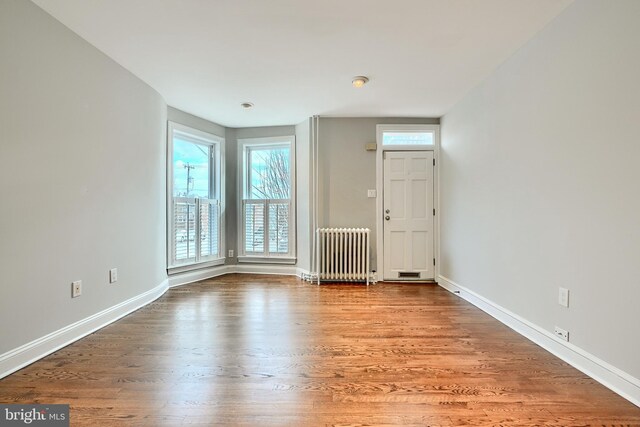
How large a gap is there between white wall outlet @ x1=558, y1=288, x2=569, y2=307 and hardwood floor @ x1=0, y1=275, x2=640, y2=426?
371mm

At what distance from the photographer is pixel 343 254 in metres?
4.13

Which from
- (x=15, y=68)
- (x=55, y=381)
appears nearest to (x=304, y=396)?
(x=55, y=381)

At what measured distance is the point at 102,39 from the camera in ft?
7.54

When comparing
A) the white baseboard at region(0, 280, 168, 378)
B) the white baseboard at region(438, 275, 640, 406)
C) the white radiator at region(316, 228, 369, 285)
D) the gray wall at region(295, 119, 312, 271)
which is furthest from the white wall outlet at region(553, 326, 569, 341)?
the white baseboard at region(0, 280, 168, 378)

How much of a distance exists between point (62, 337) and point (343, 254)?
9.83 feet

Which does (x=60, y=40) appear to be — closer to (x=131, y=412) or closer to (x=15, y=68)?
(x=15, y=68)

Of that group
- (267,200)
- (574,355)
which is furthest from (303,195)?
(574,355)

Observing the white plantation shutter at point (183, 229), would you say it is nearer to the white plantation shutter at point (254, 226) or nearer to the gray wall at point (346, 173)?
the white plantation shutter at point (254, 226)

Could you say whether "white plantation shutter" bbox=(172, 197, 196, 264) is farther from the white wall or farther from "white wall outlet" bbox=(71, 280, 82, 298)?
the white wall

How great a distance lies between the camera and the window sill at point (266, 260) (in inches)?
180

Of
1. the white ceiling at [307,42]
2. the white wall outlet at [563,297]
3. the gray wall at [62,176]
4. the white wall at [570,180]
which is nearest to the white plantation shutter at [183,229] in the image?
the gray wall at [62,176]

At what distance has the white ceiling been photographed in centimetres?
194

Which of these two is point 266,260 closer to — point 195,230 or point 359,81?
point 195,230

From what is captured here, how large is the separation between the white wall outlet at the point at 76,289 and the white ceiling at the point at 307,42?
1.91 metres
